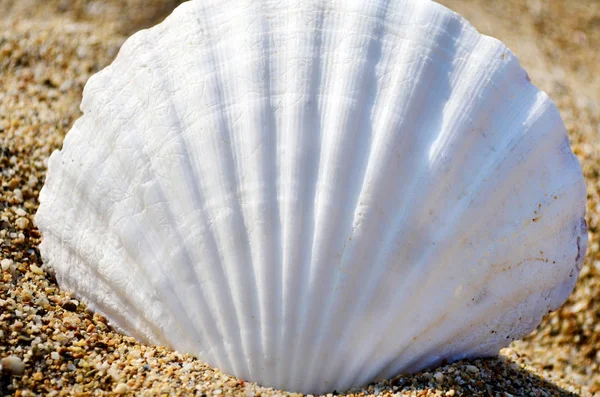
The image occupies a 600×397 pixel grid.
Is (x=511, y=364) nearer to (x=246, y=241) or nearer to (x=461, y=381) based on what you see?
(x=461, y=381)

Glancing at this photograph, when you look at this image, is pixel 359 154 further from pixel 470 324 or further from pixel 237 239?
pixel 470 324

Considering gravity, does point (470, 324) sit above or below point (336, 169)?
below

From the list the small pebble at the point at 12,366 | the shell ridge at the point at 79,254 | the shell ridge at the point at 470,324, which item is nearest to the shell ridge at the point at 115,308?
the shell ridge at the point at 79,254

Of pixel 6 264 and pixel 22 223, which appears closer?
pixel 6 264

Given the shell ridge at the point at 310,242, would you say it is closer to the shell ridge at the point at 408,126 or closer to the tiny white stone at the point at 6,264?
the shell ridge at the point at 408,126

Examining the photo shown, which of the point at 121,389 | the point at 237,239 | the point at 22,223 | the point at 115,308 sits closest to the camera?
the point at 121,389

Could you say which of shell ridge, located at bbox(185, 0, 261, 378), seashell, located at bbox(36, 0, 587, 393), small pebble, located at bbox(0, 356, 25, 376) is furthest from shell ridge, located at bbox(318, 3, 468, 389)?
small pebble, located at bbox(0, 356, 25, 376)

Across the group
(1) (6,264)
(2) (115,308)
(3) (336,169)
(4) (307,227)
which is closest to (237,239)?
(4) (307,227)

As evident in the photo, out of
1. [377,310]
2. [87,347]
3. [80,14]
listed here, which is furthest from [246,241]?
[80,14]

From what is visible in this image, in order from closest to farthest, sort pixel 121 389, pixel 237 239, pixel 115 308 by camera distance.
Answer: pixel 121 389
pixel 237 239
pixel 115 308
